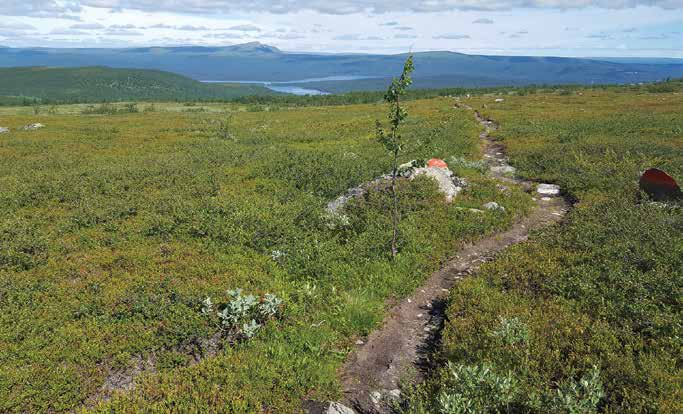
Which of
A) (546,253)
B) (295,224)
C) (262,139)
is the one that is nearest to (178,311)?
(295,224)

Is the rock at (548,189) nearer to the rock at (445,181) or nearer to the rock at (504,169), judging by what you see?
the rock at (504,169)

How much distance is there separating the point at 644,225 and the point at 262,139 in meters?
33.3

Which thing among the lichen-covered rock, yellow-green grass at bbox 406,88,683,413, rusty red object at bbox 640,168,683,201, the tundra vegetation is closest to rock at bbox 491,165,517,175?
the tundra vegetation

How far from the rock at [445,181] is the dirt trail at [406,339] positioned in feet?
12.9

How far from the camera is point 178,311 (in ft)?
28.3

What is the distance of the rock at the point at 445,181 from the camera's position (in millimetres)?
17766

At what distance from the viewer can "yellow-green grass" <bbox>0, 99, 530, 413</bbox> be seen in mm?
6852

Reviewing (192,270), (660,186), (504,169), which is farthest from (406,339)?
(504,169)

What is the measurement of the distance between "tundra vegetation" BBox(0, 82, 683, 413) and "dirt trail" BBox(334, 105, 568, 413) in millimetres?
381

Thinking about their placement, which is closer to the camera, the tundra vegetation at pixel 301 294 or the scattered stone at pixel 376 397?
the tundra vegetation at pixel 301 294

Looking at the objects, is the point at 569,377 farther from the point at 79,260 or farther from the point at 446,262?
the point at 79,260

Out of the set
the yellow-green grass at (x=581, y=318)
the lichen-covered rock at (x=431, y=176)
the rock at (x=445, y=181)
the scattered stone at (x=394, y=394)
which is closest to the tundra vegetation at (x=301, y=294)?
the yellow-green grass at (x=581, y=318)

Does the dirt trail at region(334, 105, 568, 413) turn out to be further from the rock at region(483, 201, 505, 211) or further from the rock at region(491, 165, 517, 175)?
the rock at region(491, 165, 517, 175)

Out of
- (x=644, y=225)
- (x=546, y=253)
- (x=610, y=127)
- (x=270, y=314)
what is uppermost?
(x=610, y=127)
